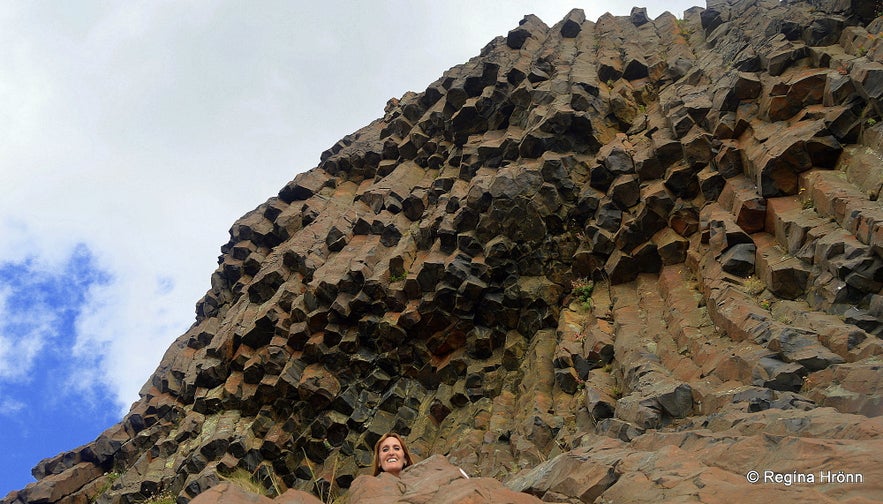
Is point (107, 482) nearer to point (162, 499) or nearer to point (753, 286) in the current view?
point (162, 499)

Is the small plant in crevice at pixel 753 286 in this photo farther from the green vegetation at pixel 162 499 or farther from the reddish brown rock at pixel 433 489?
the green vegetation at pixel 162 499

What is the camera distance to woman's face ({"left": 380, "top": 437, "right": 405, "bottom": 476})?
9.10m

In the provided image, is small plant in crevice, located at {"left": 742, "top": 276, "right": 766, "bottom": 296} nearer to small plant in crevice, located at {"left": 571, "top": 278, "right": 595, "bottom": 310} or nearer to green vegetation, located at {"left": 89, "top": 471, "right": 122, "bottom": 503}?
small plant in crevice, located at {"left": 571, "top": 278, "right": 595, "bottom": 310}

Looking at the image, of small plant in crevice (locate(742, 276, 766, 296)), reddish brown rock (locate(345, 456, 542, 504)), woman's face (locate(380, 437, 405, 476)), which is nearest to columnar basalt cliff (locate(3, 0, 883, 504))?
small plant in crevice (locate(742, 276, 766, 296))

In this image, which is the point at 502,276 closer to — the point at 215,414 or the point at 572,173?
the point at 572,173

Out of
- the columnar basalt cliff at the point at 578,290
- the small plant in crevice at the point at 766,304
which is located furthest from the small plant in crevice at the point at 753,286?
the small plant in crevice at the point at 766,304

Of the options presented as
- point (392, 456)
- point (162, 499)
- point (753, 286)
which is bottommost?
A: point (392, 456)

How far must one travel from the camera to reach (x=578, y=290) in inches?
733

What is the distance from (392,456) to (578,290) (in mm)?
10735

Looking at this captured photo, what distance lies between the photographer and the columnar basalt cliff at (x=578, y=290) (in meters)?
9.23

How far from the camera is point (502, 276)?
19.7m

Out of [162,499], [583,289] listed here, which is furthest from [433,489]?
[162,499]

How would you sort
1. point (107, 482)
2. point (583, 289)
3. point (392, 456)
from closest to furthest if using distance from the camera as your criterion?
point (392, 456), point (583, 289), point (107, 482)

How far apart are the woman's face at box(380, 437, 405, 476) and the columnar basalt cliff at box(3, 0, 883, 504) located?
96cm
